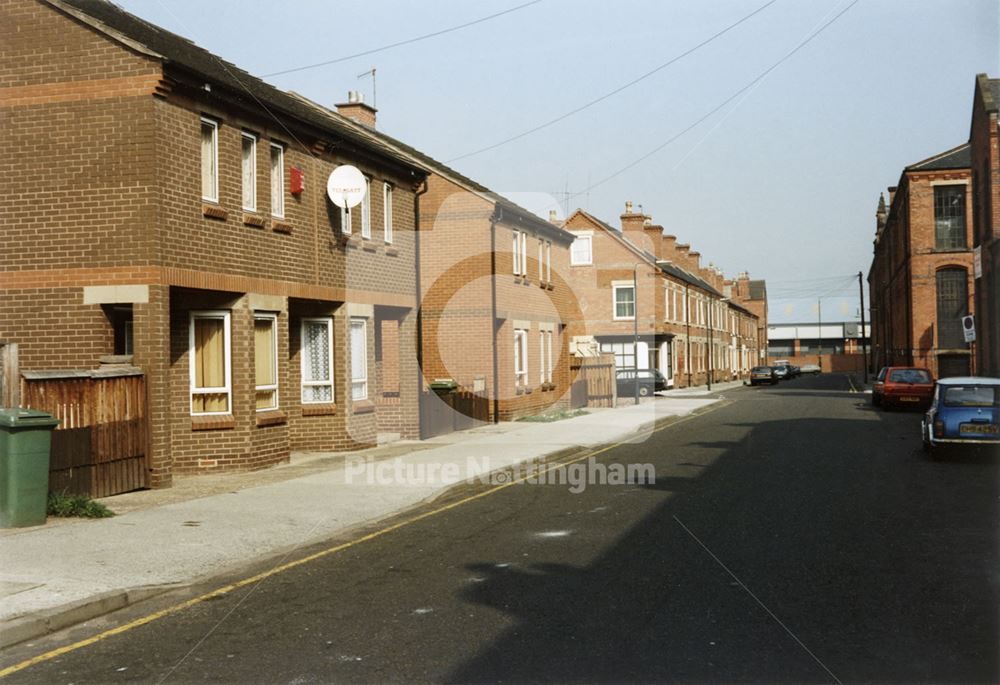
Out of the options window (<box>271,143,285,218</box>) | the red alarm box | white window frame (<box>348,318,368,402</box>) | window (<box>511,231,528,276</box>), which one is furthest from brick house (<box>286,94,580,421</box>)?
window (<box>271,143,285,218</box>)

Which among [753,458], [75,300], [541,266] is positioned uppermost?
[541,266]

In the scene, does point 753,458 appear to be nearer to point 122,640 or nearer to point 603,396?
point 122,640

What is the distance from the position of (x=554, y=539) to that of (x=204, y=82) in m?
9.96

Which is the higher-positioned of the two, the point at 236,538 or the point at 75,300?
the point at 75,300

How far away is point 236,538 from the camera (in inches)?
412

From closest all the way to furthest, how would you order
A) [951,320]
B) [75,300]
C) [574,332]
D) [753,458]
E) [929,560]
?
[929,560]
[75,300]
[753,458]
[951,320]
[574,332]

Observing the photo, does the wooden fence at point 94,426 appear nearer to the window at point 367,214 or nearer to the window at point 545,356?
the window at point 367,214

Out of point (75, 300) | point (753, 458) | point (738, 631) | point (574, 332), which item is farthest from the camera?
point (574, 332)

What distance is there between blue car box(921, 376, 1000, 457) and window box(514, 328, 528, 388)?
1433 cm

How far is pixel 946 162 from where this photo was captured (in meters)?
48.4

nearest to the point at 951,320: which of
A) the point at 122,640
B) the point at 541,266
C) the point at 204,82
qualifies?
the point at 541,266

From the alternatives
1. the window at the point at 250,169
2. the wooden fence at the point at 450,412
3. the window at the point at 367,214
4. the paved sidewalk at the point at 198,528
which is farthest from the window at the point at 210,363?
the wooden fence at the point at 450,412

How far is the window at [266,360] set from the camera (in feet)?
57.7

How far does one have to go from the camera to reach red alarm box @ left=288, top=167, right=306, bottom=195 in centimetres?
1834
